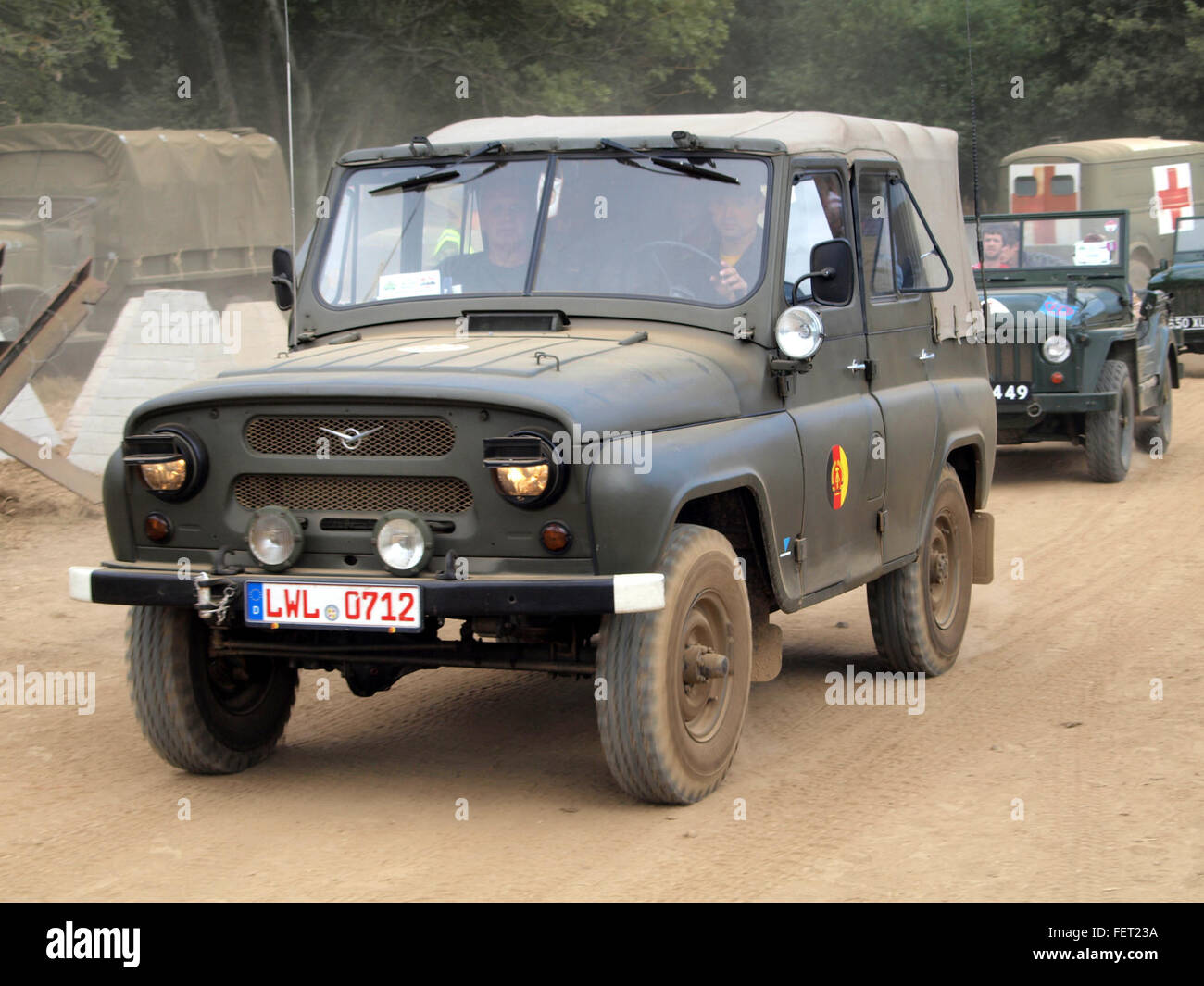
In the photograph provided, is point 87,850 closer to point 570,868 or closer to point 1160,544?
point 570,868

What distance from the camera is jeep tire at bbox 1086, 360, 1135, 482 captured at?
1292 cm

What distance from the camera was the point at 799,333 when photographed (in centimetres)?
542

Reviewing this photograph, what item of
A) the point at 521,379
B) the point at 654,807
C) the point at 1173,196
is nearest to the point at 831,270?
the point at 521,379

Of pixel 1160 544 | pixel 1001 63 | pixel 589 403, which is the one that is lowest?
pixel 1160 544

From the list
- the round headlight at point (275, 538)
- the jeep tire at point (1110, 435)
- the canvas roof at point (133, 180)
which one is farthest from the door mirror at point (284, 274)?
the canvas roof at point (133, 180)

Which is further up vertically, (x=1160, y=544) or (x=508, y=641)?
(x=508, y=641)

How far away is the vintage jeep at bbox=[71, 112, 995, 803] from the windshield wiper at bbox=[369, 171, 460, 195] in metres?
0.01

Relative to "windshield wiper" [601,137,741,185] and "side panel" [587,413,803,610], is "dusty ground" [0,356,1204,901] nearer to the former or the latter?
"side panel" [587,413,803,610]

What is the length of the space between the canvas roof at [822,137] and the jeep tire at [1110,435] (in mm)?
5452

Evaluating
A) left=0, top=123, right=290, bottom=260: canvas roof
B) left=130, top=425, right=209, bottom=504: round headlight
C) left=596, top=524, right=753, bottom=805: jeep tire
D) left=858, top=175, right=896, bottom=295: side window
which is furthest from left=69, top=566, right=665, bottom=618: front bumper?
left=0, top=123, right=290, bottom=260: canvas roof

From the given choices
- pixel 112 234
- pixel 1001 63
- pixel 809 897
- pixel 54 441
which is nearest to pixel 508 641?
pixel 809 897

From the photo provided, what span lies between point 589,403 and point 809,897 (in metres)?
1.48

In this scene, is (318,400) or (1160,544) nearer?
(318,400)

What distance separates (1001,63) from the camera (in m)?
35.9
